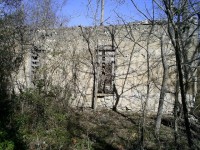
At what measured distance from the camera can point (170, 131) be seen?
925cm

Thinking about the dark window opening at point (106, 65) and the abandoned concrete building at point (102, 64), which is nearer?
the abandoned concrete building at point (102, 64)

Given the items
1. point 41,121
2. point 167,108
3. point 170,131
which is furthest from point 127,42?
point 41,121

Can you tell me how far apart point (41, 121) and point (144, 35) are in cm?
505

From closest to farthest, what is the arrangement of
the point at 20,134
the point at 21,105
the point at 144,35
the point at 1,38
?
1. the point at 20,134
2. the point at 21,105
3. the point at 1,38
4. the point at 144,35

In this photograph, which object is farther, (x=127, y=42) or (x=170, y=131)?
(x=127, y=42)

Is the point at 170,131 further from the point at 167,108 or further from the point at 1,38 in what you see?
the point at 1,38

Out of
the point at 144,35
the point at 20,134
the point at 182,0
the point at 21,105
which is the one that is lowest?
the point at 20,134

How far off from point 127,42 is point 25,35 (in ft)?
12.6

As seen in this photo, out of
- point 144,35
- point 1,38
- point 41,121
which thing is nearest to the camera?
point 41,121

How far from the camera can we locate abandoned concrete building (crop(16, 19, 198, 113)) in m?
10.8

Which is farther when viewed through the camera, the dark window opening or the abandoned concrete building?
the dark window opening

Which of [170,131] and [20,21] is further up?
[20,21]

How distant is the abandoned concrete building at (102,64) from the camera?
10805mm

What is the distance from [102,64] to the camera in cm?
1114
